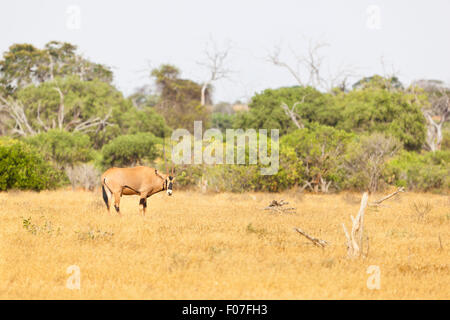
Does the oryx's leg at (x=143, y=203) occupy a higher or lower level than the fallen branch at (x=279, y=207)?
higher

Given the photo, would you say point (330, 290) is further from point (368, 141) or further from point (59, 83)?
point (59, 83)

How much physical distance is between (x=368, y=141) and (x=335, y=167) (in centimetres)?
207

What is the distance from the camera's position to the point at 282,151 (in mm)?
25906

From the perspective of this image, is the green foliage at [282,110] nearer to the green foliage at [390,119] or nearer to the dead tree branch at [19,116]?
the green foliage at [390,119]

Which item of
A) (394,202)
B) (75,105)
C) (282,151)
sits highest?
(75,105)

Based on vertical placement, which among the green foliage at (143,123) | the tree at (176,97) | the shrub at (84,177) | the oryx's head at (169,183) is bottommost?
the shrub at (84,177)

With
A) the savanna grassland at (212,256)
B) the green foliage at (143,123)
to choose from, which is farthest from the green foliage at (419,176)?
the green foliage at (143,123)

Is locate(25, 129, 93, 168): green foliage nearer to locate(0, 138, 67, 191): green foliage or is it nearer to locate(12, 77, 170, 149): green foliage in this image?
locate(0, 138, 67, 191): green foliage

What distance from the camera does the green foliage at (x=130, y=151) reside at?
31.9 metres

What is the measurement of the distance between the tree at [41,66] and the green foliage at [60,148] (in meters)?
23.4

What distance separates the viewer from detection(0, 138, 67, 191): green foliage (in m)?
22.7

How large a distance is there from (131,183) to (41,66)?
48002 mm
